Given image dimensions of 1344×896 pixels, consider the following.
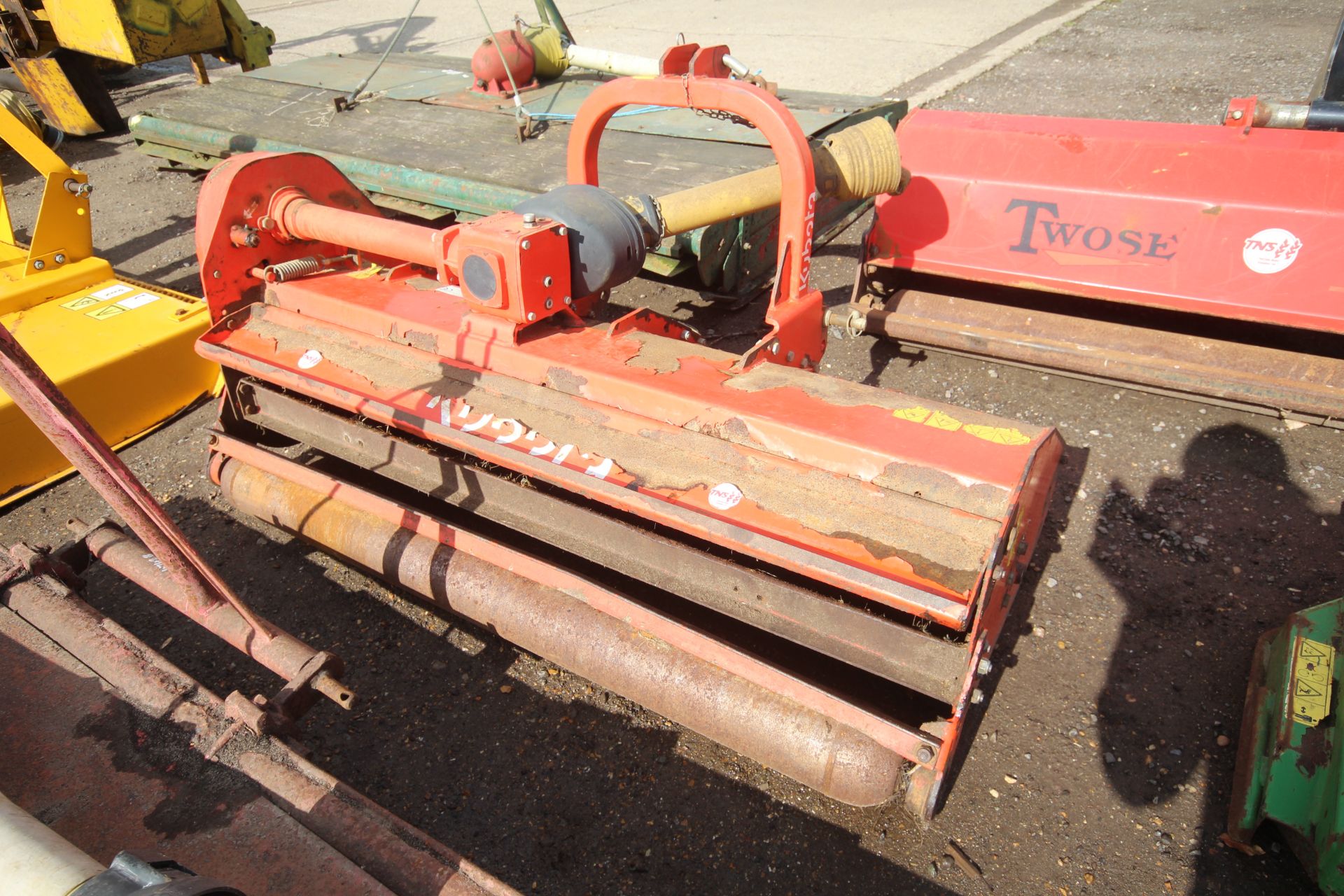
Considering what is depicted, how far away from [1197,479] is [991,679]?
142cm

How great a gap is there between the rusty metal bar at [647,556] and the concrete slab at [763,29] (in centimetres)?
736

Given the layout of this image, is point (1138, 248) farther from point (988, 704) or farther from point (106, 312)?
point (106, 312)

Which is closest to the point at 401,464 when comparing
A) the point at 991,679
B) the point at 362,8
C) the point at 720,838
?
the point at 720,838

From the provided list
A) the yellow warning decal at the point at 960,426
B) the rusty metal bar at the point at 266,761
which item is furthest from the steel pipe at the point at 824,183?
the rusty metal bar at the point at 266,761

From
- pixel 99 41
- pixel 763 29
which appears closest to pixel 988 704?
pixel 99 41

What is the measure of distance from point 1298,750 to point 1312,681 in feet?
0.70

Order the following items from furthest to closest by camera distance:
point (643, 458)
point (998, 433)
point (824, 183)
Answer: point (824, 183)
point (643, 458)
point (998, 433)

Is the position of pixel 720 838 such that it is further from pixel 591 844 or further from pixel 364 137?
pixel 364 137

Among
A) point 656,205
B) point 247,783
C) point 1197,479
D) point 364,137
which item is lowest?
point 1197,479

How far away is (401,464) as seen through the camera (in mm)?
2576

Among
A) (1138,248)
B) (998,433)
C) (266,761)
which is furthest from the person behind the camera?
(1138,248)

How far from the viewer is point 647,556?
2.15m

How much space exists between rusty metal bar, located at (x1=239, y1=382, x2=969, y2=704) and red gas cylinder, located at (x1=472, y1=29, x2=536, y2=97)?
3.67 metres

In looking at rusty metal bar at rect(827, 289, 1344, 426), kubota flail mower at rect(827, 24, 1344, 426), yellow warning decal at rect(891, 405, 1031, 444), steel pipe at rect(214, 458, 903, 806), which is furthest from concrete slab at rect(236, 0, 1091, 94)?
steel pipe at rect(214, 458, 903, 806)
